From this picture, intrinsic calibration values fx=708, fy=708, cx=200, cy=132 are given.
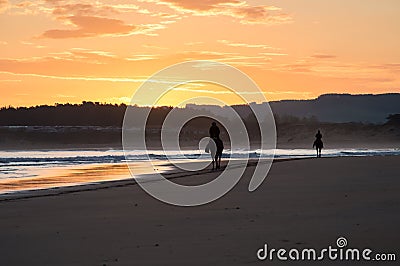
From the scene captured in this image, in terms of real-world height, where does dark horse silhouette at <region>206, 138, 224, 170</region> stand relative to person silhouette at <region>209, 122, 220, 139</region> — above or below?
below

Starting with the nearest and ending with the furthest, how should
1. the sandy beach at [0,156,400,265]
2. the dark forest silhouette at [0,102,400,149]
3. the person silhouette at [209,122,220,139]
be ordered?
the sandy beach at [0,156,400,265]
the person silhouette at [209,122,220,139]
the dark forest silhouette at [0,102,400,149]

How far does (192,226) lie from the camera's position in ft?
34.6

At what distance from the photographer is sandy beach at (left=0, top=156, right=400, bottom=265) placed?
27.8ft

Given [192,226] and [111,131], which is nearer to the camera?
[192,226]

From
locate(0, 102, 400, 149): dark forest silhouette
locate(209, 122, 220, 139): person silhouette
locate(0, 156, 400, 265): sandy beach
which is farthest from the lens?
locate(0, 102, 400, 149): dark forest silhouette

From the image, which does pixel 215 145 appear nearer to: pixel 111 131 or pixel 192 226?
pixel 192 226

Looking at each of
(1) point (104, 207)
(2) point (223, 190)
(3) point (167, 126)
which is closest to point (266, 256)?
(1) point (104, 207)

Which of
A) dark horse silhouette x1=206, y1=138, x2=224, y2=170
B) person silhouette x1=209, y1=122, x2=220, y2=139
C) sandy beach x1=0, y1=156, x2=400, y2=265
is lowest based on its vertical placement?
sandy beach x1=0, y1=156, x2=400, y2=265

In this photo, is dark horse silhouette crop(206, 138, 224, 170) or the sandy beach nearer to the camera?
the sandy beach

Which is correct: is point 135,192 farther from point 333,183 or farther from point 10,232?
point 10,232

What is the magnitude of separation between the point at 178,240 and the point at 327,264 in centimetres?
232

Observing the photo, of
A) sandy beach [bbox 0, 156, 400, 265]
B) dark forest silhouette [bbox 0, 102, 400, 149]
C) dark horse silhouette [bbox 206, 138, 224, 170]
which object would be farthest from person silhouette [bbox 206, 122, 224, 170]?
dark forest silhouette [bbox 0, 102, 400, 149]

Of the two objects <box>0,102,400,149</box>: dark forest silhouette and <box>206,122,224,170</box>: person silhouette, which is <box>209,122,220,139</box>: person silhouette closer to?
<box>206,122,224,170</box>: person silhouette

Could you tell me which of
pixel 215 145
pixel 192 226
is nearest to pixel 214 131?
pixel 215 145
